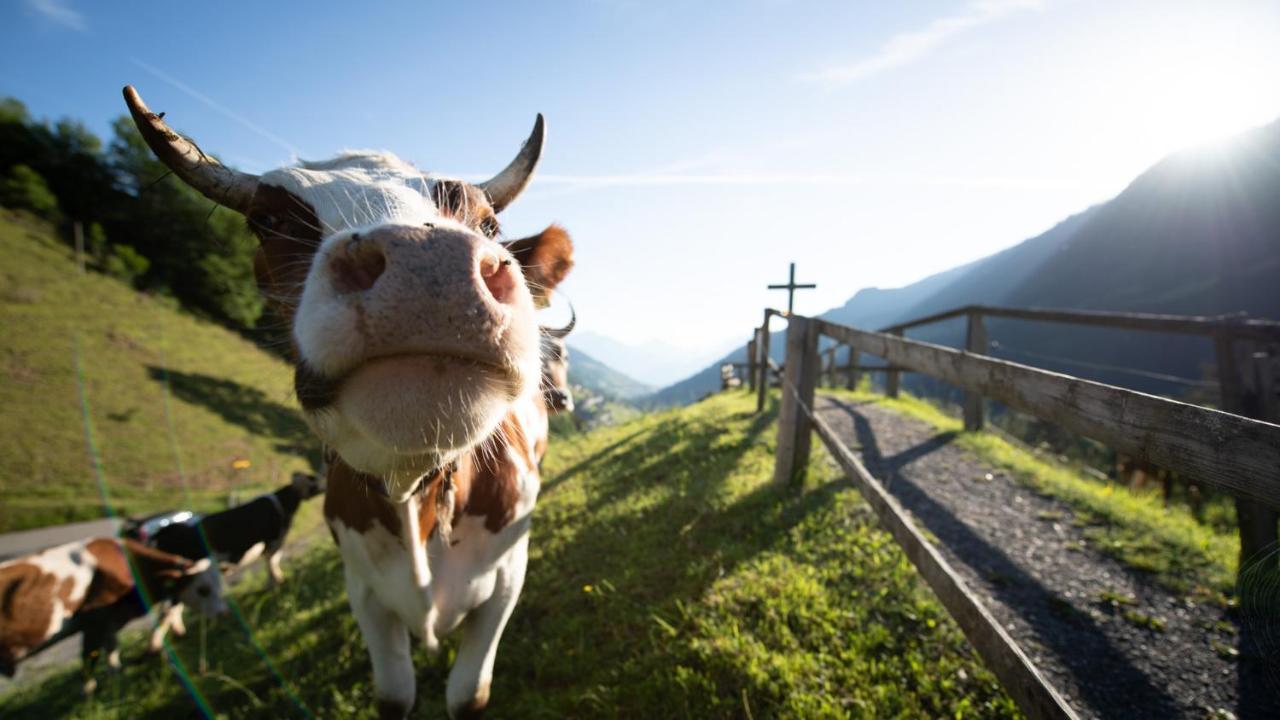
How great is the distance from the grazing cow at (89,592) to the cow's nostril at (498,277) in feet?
22.6

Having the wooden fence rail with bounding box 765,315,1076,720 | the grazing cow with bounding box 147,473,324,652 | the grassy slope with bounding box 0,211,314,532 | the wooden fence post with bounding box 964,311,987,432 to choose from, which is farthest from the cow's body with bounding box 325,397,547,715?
the grassy slope with bounding box 0,211,314,532

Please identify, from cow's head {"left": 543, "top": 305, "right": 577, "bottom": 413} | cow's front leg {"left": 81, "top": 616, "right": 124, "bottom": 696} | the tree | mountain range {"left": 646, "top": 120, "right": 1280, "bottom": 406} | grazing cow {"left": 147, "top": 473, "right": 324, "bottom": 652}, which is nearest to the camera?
cow's head {"left": 543, "top": 305, "right": 577, "bottom": 413}

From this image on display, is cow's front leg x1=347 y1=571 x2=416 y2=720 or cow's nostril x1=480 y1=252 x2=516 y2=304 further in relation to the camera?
cow's front leg x1=347 y1=571 x2=416 y2=720

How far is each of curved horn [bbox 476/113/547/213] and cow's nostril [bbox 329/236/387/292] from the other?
4.59ft

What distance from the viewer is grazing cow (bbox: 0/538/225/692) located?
473cm

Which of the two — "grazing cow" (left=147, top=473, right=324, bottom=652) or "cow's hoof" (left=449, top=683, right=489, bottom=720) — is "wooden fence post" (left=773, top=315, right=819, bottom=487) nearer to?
"cow's hoof" (left=449, top=683, right=489, bottom=720)

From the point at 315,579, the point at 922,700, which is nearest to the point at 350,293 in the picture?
the point at 922,700

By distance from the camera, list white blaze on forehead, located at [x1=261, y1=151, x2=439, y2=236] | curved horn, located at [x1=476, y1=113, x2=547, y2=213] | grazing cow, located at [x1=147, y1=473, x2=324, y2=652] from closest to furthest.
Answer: white blaze on forehead, located at [x1=261, y1=151, x2=439, y2=236] → curved horn, located at [x1=476, y1=113, x2=547, y2=213] → grazing cow, located at [x1=147, y1=473, x2=324, y2=652]

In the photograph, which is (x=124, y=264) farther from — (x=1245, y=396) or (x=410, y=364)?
(x=1245, y=396)

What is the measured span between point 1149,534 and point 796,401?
2785 mm

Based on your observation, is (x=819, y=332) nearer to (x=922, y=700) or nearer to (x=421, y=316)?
(x=922, y=700)

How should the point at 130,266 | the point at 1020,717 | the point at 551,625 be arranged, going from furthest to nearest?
1. the point at 130,266
2. the point at 551,625
3. the point at 1020,717

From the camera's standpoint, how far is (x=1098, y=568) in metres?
3.39

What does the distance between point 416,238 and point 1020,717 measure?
119 inches
